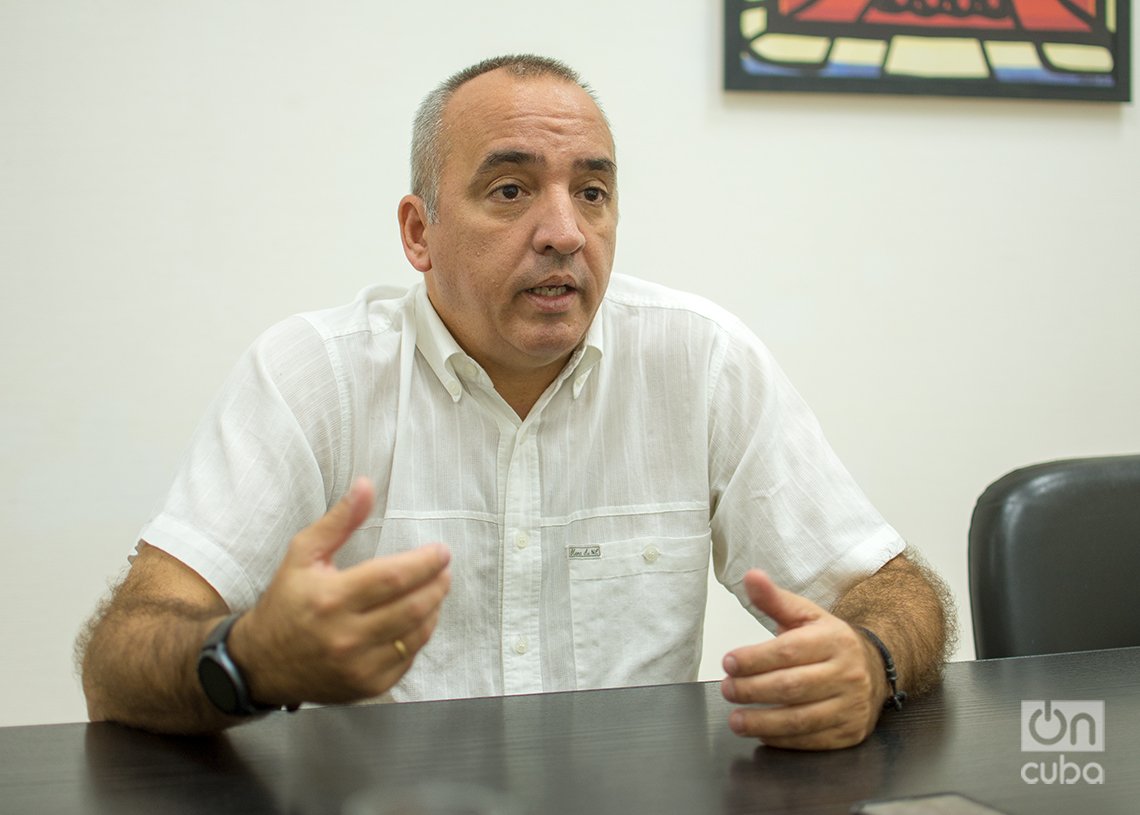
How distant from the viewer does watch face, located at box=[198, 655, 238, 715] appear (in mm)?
909

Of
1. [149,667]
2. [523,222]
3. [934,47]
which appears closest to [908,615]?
[523,222]

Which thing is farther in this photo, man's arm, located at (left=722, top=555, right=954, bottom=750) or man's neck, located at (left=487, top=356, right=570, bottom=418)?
man's neck, located at (left=487, top=356, right=570, bottom=418)

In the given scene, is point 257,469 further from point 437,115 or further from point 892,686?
point 892,686

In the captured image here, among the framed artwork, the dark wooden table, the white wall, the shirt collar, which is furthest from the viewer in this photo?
the framed artwork

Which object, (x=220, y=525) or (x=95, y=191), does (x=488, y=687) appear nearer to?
(x=220, y=525)

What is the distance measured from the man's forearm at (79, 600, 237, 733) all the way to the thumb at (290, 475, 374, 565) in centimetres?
19

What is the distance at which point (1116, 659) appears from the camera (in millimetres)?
1209

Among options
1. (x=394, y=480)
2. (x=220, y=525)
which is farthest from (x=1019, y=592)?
(x=220, y=525)

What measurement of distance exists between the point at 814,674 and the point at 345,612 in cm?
→ 43

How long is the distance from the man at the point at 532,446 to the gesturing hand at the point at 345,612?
47cm

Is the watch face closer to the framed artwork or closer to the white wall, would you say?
the white wall

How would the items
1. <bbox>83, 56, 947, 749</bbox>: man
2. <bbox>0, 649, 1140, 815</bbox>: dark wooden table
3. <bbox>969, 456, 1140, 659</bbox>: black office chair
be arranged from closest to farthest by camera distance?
1. <bbox>0, 649, 1140, 815</bbox>: dark wooden table
2. <bbox>969, 456, 1140, 659</bbox>: black office chair
3. <bbox>83, 56, 947, 749</bbox>: man

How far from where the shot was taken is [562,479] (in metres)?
1.54

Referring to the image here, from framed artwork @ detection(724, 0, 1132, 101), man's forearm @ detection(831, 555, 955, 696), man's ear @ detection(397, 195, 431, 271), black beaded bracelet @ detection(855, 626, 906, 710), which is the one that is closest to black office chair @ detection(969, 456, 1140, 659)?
man's forearm @ detection(831, 555, 955, 696)
